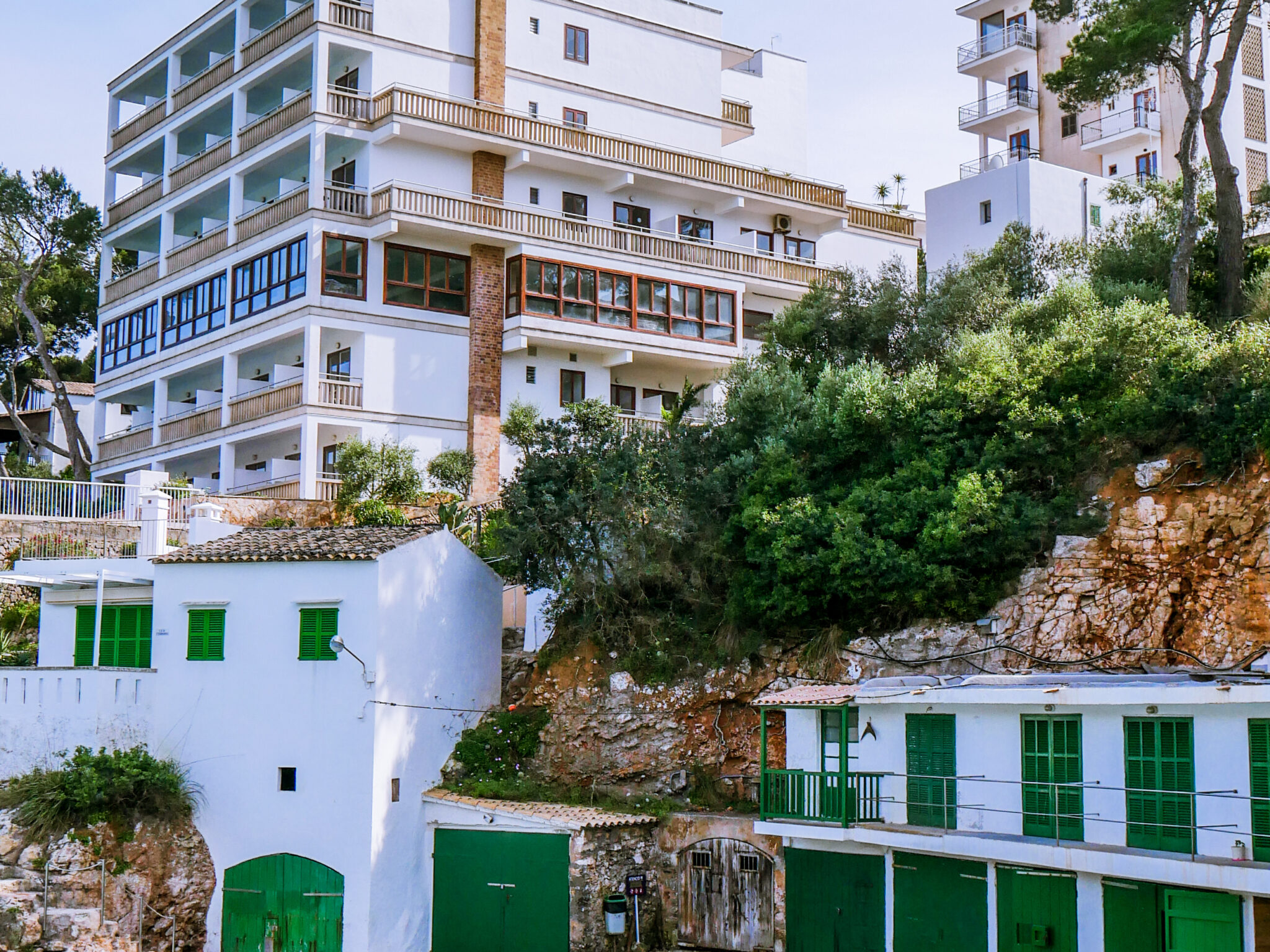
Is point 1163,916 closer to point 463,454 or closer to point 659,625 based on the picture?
point 659,625

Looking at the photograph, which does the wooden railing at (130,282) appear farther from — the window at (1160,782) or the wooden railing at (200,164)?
the window at (1160,782)

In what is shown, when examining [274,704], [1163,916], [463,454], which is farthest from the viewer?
[463,454]

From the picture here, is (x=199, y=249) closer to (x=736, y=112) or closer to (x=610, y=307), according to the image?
(x=610, y=307)

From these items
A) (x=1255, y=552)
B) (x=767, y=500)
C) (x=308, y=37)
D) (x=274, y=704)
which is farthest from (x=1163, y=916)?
(x=308, y=37)

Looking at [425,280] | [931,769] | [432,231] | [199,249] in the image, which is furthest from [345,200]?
[931,769]

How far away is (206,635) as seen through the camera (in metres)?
30.2

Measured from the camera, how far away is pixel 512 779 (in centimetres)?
2944

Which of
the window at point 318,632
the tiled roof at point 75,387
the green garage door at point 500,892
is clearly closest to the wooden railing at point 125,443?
the tiled roof at point 75,387

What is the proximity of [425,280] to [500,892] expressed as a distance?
68.5 ft

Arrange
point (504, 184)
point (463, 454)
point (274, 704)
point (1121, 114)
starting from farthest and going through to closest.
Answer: point (1121, 114), point (504, 184), point (463, 454), point (274, 704)

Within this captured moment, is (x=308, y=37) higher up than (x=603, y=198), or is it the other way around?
(x=308, y=37)

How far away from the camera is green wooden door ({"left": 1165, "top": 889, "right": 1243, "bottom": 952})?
759 inches

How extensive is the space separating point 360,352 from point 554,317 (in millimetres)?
5887

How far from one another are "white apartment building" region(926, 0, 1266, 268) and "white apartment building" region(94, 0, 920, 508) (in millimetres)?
6561
